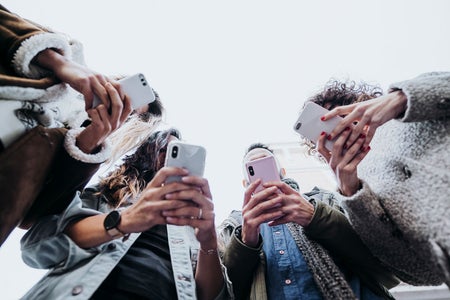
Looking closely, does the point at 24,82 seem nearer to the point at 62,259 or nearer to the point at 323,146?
the point at 62,259

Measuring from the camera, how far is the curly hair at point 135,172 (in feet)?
3.94

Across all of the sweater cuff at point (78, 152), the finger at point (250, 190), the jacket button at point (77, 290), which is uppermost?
the sweater cuff at point (78, 152)

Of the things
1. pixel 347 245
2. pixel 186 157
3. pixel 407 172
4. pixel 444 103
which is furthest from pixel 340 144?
pixel 186 157

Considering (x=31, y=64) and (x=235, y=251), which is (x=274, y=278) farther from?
(x=31, y=64)

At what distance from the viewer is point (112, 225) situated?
2.52ft

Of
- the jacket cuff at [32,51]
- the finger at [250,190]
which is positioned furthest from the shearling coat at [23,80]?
the finger at [250,190]

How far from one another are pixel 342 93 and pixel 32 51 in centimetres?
164

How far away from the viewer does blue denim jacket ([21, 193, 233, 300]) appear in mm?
745

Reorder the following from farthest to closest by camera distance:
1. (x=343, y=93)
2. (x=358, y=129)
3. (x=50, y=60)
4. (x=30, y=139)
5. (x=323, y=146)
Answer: (x=343, y=93) < (x=323, y=146) < (x=358, y=129) < (x=50, y=60) < (x=30, y=139)

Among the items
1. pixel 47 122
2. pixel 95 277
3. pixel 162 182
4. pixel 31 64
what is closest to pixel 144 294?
pixel 95 277

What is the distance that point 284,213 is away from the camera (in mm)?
1021

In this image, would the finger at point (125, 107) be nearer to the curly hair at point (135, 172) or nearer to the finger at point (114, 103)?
the finger at point (114, 103)

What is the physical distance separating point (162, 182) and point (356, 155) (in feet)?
2.54

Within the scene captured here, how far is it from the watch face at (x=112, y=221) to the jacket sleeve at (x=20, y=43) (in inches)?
20.0
